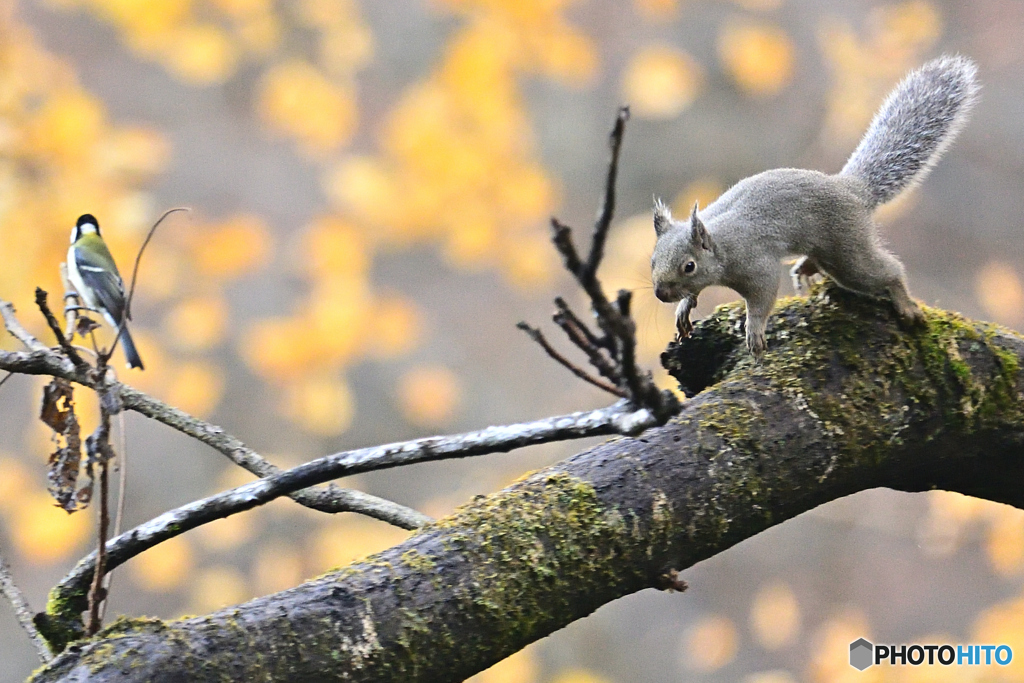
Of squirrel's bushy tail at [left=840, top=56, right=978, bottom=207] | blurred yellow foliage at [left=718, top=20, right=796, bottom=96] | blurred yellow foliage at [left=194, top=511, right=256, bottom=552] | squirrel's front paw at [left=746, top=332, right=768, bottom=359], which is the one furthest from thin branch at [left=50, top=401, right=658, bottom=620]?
blurred yellow foliage at [left=718, top=20, right=796, bottom=96]

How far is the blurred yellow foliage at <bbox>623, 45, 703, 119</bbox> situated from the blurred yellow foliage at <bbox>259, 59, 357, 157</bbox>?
978 mm

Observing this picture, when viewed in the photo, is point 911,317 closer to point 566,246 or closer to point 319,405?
point 566,246

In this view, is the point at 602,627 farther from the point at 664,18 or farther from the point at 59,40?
the point at 59,40

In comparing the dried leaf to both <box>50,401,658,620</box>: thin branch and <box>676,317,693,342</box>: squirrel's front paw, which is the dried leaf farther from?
<box>676,317,693,342</box>: squirrel's front paw

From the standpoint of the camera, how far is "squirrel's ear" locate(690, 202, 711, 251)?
116 centimetres

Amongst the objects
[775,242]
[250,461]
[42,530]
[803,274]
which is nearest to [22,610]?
[250,461]

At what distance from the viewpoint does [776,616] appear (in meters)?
2.91

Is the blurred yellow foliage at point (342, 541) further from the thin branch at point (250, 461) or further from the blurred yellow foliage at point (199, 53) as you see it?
the thin branch at point (250, 461)

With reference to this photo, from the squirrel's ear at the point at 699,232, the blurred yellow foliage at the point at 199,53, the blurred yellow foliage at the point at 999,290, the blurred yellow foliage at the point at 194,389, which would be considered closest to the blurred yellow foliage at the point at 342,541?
the blurred yellow foliage at the point at 194,389

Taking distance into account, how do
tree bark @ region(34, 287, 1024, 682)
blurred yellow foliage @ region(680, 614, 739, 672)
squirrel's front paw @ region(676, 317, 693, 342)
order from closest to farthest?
tree bark @ region(34, 287, 1024, 682)
squirrel's front paw @ region(676, 317, 693, 342)
blurred yellow foliage @ region(680, 614, 739, 672)

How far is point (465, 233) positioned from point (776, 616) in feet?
5.43

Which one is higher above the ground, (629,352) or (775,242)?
(775,242)

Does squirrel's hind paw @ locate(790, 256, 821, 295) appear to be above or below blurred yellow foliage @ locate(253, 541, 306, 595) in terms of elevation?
below

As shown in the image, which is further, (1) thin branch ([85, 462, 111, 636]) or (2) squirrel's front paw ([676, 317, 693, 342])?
(2) squirrel's front paw ([676, 317, 693, 342])
